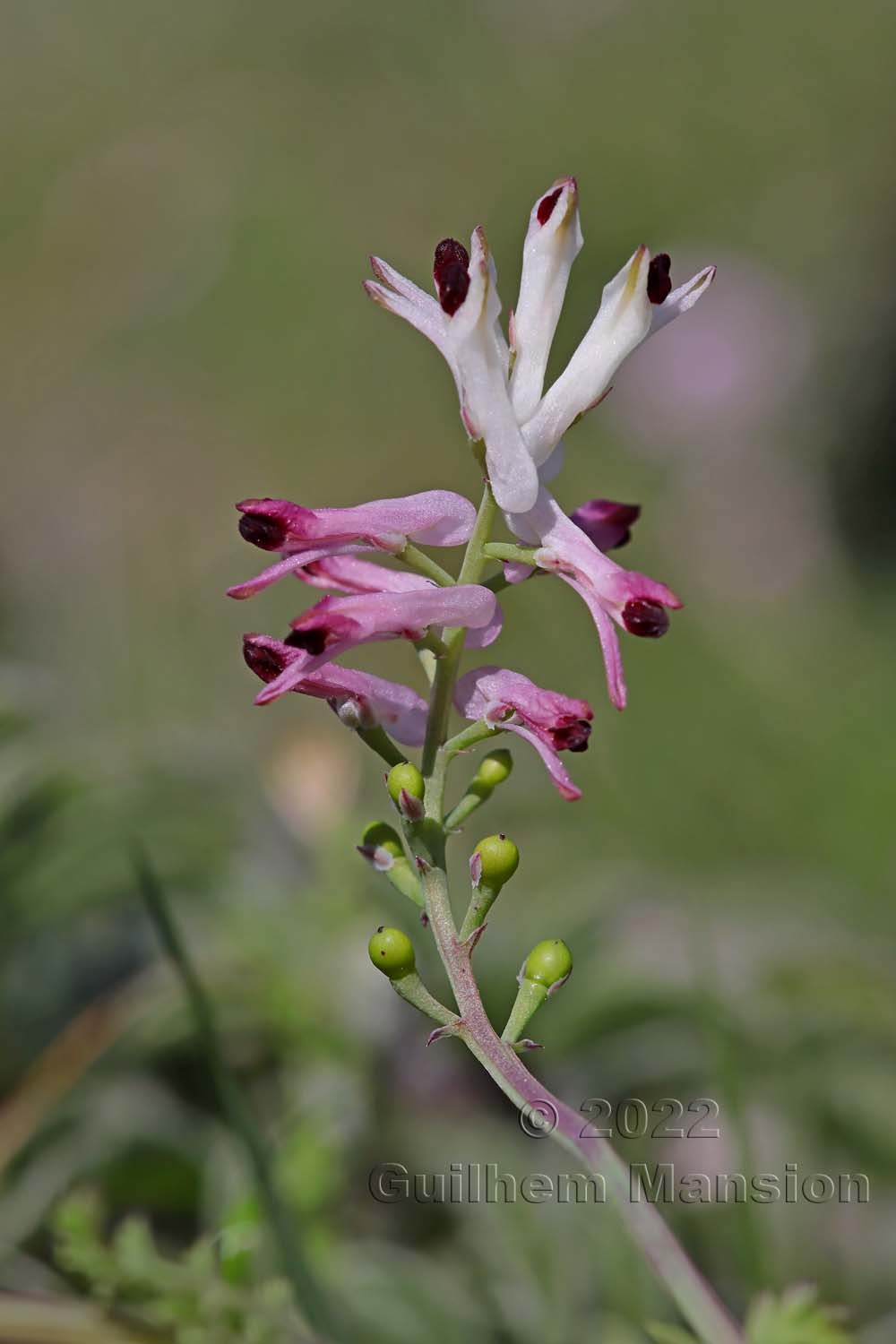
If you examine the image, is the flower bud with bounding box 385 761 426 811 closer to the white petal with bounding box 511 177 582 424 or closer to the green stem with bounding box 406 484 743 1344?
the green stem with bounding box 406 484 743 1344

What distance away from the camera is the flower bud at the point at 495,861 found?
0.91 m

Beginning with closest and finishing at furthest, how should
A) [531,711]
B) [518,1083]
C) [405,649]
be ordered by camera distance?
[518,1083]
[531,711]
[405,649]

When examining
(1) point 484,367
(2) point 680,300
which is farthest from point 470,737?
(2) point 680,300

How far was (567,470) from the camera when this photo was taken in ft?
16.0

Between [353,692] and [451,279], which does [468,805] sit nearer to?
[353,692]

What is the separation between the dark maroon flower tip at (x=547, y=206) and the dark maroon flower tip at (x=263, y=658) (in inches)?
14.5

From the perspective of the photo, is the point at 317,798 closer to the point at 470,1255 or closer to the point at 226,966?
the point at 226,966

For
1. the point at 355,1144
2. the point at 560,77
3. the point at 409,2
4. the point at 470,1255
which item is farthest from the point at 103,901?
the point at 409,2

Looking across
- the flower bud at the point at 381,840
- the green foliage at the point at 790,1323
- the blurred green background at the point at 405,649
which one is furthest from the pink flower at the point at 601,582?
the blurred green background at the point at 405,649

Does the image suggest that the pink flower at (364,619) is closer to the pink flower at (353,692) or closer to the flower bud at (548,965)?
the pink flower at (353,692)

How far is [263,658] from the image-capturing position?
3.20 feet

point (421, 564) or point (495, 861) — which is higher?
point (421, 564)

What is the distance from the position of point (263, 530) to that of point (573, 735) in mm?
259

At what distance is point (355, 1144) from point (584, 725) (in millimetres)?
1112
